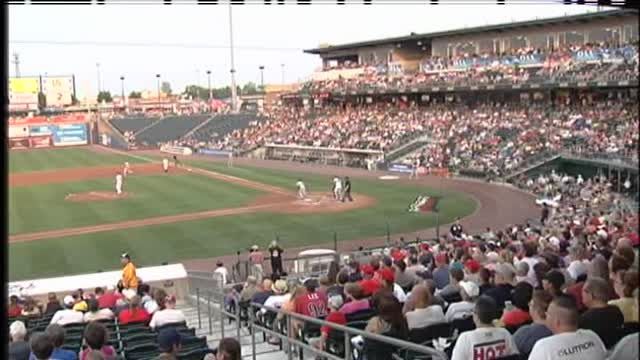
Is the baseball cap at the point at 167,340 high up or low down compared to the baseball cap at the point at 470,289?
up

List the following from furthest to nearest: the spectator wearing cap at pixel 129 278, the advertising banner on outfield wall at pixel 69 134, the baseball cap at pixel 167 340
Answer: the advertising banner on outfield wall at pixel 69 134 < the spectator wearing cap at pixel 129 278 < the baseball cap at pixel 167 340

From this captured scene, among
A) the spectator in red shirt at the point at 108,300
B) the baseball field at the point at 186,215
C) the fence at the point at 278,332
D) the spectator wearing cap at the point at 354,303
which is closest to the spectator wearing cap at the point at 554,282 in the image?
the fence at the point at 278,332

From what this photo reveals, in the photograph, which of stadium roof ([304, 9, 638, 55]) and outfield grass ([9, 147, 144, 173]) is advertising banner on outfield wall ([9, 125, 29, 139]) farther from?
stadium roof ([304, 9, 638, 55])

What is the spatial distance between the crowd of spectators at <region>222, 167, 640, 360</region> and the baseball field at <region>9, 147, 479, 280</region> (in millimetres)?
11910

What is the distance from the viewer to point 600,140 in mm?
36094

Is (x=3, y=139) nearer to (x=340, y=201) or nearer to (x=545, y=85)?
(x=340, y=201)

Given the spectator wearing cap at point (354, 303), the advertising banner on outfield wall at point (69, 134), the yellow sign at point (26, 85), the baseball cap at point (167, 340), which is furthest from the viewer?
the yellow sign at point (26, 85)

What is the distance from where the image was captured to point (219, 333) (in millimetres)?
11547

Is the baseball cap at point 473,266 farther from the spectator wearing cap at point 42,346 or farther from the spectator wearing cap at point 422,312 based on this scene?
the spectator wearing cap at point 42,346

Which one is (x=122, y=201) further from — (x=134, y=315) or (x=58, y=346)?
(x=58, y=346)

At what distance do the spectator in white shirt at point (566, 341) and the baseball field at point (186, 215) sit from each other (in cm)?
1908

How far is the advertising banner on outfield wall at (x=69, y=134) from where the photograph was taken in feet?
246

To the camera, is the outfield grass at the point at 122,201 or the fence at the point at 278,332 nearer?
the fence at the point at 278,332

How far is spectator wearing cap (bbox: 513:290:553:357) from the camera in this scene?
5773 millimetres
